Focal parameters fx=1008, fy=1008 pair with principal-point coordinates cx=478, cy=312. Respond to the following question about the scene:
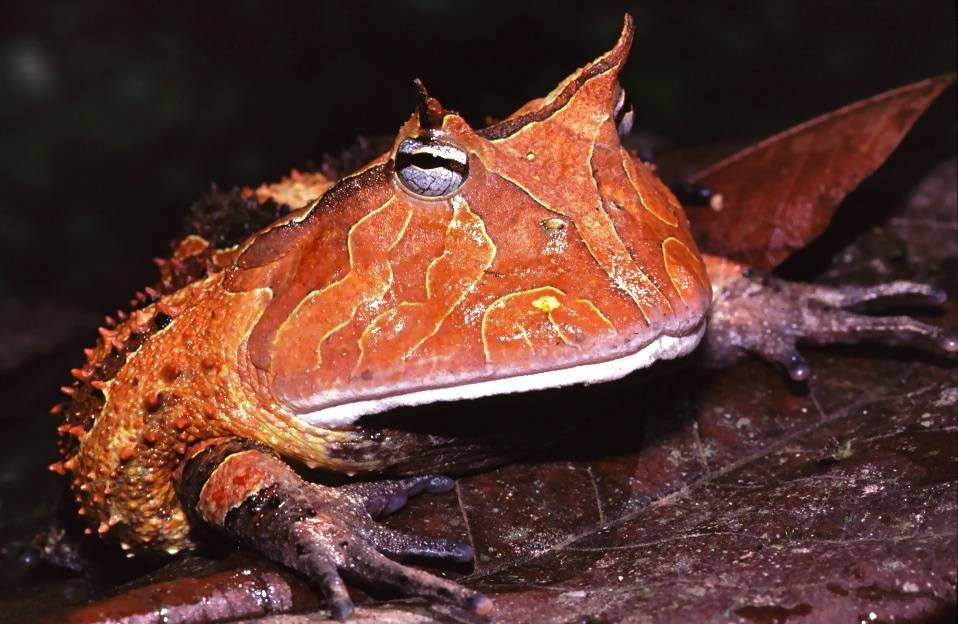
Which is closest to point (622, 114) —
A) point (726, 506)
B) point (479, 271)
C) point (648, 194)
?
point (648, 194)

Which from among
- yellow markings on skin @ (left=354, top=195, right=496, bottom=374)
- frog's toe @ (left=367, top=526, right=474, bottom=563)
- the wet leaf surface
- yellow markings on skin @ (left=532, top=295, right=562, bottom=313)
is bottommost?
the wet leaf surface

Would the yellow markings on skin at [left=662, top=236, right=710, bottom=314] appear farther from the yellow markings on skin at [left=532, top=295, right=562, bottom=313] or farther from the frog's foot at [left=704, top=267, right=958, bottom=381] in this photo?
the frog's foot at [left=704, top=267, right=958, bottom=381]

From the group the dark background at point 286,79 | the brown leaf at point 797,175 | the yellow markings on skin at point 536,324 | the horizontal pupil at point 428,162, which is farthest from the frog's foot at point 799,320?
the dark background at point 286,79

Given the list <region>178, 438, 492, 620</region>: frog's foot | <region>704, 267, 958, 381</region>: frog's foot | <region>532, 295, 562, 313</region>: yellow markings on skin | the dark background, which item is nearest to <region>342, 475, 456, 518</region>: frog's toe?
<region>178, 438, 492, 620</region>: frog's foot

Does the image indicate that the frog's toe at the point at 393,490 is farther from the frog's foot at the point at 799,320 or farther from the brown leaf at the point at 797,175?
the brown leaf at the point at 797,175

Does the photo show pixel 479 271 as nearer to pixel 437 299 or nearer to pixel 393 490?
pixel 437 299

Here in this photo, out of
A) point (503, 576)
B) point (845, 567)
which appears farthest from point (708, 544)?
point (503, 576)

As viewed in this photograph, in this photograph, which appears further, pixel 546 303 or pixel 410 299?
pixel 410 299
